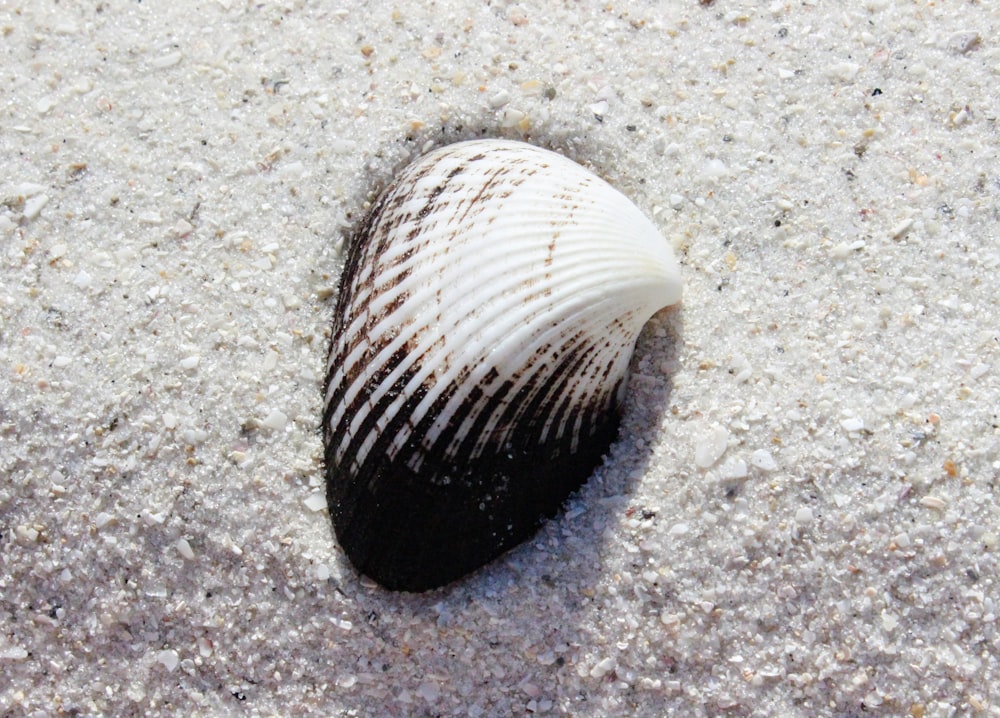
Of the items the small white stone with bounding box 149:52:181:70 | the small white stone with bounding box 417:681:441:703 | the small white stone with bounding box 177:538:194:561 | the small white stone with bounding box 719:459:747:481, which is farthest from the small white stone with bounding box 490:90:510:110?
the small white stone with bounding box 417:681:441:703

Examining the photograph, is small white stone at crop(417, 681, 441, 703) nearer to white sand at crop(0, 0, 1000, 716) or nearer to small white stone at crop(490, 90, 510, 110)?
white sand at crop(0, 0, 1000, 716)

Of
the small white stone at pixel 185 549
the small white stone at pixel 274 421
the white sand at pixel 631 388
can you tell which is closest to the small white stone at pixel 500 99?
the white sand at pixel 631 388

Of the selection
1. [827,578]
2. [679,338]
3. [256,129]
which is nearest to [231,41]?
[256,129]

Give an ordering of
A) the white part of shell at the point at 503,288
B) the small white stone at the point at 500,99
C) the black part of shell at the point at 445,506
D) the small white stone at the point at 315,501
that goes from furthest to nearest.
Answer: the small white stone at the point at 500,99
the small white stone at the point at 315,501
the black part of shell at the point at 445,506
the white part of shell at the point at 503,288

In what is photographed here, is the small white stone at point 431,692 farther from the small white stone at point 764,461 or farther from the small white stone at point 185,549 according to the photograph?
the small white stone at point 764,461

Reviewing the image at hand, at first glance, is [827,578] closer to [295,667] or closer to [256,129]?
[295,667]

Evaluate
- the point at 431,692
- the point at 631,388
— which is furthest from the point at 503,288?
the point at 431,692

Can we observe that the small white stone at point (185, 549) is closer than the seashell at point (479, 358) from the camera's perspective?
No
